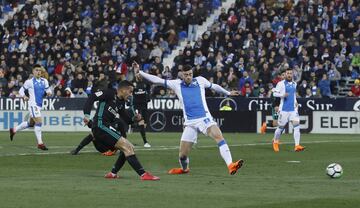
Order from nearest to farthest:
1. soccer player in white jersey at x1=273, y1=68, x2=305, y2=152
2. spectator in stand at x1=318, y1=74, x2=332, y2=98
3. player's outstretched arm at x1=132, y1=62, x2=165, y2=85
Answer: player's outstretched arm at x1=132, y1=62, x2=165, y2=85, soccer player in white jersey at x1=273, y1=68, x2=305, y2=152, spectator in stand at x1=318, y1=74, x2=332, y2=98

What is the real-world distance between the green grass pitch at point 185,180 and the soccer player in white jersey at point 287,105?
66cm

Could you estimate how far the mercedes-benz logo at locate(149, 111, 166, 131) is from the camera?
42.0 meters

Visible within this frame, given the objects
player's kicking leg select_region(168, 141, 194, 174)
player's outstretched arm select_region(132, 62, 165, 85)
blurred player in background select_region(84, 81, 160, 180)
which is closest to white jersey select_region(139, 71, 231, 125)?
player's outstretched arm select_region(132, 62, 165, 85)

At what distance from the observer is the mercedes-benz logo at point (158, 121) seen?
42.0 metres

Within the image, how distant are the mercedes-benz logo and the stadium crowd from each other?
207 cm

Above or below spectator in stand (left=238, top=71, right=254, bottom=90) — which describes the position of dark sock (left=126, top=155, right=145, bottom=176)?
below

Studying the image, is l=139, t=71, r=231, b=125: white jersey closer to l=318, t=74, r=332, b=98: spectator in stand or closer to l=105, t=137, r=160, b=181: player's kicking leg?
l=105, t=137, r=160, b=181: player's kicking leg

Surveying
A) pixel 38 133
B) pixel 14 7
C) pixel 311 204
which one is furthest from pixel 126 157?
pixel 14 7

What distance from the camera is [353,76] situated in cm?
4228

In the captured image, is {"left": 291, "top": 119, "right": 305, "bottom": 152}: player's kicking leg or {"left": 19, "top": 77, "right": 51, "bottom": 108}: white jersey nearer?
{"left": 291, "top": 119, "right": 305, "bottom": 152}: player's kicking leg

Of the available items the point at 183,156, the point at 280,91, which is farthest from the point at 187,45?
the point at 183,156

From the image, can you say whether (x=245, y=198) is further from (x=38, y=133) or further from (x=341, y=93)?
(x=341, y=93)

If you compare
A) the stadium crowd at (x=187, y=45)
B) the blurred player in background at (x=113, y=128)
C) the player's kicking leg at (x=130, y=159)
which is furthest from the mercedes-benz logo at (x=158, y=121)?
the player's kicking leg at (x=130, y=159)

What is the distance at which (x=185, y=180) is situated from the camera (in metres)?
18.4
